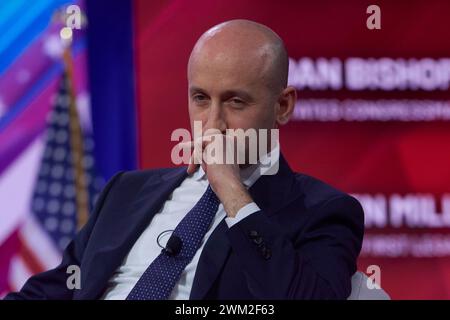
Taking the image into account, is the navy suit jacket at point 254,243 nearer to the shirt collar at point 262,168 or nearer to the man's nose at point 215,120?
the shirt collar at point 262,168

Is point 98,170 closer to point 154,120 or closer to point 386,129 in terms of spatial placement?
point 154,120

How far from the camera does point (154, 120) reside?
378cm

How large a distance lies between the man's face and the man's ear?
13 centimetres

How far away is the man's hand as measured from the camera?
87.2 inches

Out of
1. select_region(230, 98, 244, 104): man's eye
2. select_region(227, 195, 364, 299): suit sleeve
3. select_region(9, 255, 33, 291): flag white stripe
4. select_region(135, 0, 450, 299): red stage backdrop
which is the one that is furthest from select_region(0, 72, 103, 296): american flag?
select_region(227, 195, 364, 299): suit sleeve

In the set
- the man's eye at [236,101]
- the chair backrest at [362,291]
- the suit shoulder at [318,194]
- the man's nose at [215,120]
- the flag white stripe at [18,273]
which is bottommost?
the flag white stripe at [18,273]

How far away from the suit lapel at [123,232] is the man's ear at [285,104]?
0.38 meters

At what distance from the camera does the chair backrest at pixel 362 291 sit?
2303mm

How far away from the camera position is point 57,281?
2539 mm

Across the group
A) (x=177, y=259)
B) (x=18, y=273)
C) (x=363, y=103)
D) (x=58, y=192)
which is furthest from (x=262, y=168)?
(x=18, y=273)

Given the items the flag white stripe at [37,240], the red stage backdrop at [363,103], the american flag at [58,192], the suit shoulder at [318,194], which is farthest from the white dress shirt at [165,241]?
the flag white stripe at [37,240]

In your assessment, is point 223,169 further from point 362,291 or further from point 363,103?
point 363,103
